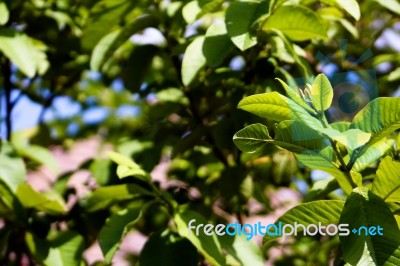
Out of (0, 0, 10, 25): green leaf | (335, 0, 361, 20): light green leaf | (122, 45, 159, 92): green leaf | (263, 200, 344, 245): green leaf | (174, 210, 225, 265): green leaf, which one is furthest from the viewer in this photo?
(122, 45, 159, 92): green leaf

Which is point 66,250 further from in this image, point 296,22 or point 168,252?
point 296,22

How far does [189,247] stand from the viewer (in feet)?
3.80

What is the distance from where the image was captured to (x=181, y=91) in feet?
4.78

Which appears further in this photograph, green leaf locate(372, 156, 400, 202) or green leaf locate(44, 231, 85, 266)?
green leaf locate(44, 231, 85, 266)

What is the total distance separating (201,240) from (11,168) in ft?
1.76

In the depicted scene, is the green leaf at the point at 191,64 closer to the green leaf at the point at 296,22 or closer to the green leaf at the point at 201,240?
the green leaf at the point at 296,22

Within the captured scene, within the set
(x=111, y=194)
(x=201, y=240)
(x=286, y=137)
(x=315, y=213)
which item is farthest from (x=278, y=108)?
(x=111, y=194)

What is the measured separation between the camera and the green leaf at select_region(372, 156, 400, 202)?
0.78 metres

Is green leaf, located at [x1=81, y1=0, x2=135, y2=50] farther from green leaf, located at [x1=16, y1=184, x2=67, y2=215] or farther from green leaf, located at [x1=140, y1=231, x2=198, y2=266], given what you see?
green leaf, located at [x1=140, y1=231, x2=198, y2=266]

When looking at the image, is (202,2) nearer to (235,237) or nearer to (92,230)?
(235,237)

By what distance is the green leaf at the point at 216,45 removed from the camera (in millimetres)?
1127

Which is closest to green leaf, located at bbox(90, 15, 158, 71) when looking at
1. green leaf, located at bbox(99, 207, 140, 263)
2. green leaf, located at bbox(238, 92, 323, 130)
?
green leaf, located at bbox(99, 207, 140, 263)

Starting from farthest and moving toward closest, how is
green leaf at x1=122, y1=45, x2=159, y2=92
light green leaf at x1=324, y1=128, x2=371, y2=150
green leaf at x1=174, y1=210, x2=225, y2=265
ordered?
1. green leaf at x1=122, y1=45, x2=159, y2=92
2. green leaf at x1=174, y1=210, x2=225, y2=265
3. light green leaf at x1=324, y1=128, x2=371, y2=150

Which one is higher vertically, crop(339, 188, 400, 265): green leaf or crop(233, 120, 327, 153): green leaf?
crop(233, 120, 327, 153): green leaf
